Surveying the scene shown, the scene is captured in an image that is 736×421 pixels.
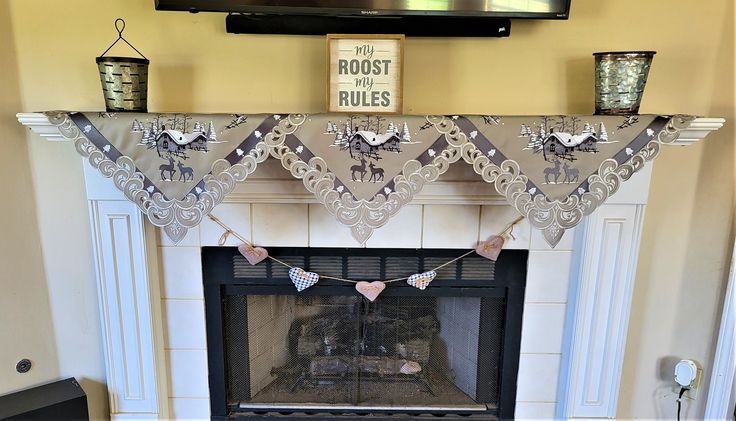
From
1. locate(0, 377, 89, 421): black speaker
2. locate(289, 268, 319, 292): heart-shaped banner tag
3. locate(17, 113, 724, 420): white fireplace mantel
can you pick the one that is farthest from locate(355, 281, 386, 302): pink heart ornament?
locate(0, 377, 89, 421): black speaker

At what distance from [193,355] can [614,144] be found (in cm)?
130

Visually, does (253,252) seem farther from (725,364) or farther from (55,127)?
(725,364)

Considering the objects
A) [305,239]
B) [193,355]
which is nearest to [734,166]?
[305,239]

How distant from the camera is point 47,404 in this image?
1315 mm

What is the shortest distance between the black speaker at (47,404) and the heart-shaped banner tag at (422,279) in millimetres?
997

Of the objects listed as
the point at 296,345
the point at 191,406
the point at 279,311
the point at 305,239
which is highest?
the point at 305,239

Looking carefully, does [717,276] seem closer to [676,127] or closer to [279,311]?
[676,127]

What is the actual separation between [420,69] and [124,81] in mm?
745

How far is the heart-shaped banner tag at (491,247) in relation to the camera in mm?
1341

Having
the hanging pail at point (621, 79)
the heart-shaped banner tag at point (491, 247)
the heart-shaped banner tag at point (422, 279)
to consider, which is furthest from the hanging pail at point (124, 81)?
the hanging pail at point (621, 79)

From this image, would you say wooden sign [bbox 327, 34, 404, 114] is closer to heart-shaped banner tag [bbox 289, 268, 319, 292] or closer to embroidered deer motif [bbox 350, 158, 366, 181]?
embroidered deer motif [bbox 350, 158, 366, 181]

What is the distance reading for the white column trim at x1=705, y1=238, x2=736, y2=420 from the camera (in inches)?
54.5

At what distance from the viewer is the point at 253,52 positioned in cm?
127

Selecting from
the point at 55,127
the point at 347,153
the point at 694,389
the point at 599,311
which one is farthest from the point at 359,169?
the point at 694,389
